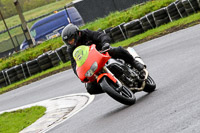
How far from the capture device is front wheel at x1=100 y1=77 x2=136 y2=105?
7.96 metres

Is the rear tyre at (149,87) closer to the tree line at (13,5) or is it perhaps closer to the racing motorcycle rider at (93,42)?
the racing motorcycle rider at (93,42)

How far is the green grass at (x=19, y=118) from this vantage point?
37.5ft

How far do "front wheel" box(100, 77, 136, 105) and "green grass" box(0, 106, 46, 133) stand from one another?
137 inches

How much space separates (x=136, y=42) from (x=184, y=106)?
1371 cm

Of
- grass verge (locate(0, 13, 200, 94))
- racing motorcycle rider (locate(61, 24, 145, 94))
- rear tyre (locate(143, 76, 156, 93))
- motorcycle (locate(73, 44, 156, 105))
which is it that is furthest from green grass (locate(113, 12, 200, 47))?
motorcycle (locate(73, 44, 156, 105))

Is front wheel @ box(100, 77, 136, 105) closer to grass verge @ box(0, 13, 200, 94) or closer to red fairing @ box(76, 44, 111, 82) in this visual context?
red fairing @ box(76, 44, 111, 82)

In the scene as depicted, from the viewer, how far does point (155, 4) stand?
24.7m

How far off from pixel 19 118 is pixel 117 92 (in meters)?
5.22

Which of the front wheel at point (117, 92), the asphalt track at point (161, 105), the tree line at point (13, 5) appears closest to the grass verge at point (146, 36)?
the asphalt track at point (161, 105)

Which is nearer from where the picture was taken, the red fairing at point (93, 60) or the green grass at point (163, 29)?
the red fairing at point (93, 60)

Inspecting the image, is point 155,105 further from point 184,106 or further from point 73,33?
point 73,33

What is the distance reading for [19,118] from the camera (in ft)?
41.3

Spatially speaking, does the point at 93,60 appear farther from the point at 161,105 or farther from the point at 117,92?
the point at 161,105

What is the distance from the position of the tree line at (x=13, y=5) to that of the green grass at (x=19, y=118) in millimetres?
52954
